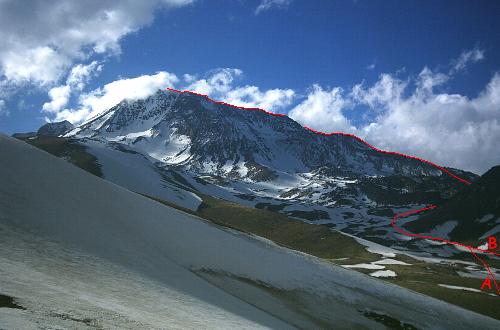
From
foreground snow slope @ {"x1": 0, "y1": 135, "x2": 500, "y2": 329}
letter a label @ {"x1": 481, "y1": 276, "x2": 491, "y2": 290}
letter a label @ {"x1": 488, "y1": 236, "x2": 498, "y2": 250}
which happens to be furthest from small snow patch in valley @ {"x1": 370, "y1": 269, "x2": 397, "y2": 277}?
letter a label @ {"x1": 488, "y1": 236, "x2": 498, "y2": 250}

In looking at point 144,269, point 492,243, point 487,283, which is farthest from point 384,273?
point 492,243

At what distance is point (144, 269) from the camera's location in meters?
34.0

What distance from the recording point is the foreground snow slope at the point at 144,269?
23062 mm

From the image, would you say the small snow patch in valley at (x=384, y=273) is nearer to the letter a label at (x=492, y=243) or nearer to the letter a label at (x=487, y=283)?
the letter a label at (x=487, y=283)

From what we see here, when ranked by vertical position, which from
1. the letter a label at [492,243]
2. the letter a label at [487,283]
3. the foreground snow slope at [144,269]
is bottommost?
the foreground snow slope at [144,269]

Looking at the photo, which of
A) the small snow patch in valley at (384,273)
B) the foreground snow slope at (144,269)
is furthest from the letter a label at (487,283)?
the foreground snow slope at (144,269)

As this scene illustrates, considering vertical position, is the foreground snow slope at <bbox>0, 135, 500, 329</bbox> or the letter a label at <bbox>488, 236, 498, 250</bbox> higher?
→ the letter a label at <bbox>488, 236, 498, 250</bbox>

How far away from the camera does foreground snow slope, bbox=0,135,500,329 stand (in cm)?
2306

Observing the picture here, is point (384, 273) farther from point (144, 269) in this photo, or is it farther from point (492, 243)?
point (492, 243)

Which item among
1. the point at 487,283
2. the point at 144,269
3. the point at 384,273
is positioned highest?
the point at 487,283

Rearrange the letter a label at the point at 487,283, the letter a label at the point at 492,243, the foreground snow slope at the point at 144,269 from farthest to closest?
the letter a label at the point at 492,243 → the letter a label at the point at 487,283 → the foreground snow slope at the point at 144,269

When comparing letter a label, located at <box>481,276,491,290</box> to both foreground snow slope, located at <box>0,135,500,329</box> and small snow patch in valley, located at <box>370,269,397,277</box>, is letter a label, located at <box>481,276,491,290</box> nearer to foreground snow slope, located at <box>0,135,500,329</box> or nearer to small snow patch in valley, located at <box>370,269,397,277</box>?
small snow patch in valley, located at <box>370,269,397,277</box>

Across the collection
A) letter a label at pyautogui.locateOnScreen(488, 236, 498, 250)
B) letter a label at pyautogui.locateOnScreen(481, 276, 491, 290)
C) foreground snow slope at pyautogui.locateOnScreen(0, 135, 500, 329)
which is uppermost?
letter a label at pyautogui.locateOnScreen(488, 236, 498, 250)

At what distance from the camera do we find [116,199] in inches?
1959
